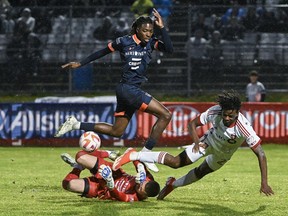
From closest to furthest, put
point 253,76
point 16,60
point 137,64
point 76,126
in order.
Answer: point 137,64, point 76,126, point 253,76, point 16,60

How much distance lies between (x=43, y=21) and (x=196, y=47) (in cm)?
457

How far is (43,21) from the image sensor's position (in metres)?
25.2

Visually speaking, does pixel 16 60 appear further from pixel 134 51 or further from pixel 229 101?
pixel 229 101

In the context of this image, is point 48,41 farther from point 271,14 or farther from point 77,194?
point 77,194

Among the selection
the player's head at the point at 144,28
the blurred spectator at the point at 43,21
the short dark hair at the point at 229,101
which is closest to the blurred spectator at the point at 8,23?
the blurred spectator at the point at 43,21

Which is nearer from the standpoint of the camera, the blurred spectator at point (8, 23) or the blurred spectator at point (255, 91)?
the blurred spectator at point (255, 91)

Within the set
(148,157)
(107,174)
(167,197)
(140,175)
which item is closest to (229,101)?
(148,157)

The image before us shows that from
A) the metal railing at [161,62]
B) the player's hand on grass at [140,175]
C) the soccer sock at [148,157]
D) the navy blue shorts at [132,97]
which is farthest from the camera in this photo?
the metal railing at [161,62]

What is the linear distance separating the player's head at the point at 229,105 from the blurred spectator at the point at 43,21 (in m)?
14.9

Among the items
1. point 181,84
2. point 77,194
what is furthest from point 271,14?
point 77,194

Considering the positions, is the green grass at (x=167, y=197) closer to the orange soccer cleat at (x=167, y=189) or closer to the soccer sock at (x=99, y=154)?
the orange soccer cleat at (x=167, y=189)

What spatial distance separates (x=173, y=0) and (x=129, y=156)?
16.5 m

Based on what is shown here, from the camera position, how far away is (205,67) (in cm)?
2461

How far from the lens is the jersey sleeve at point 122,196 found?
38.3ft
